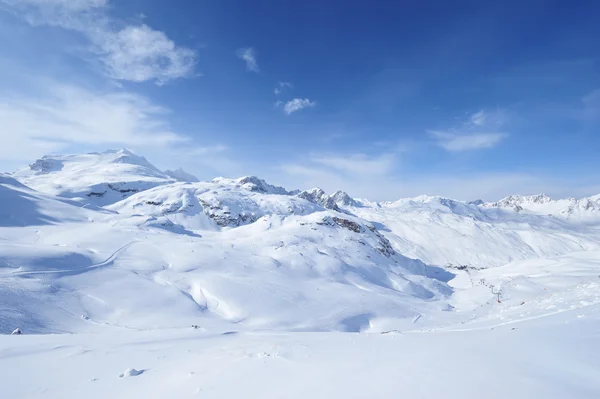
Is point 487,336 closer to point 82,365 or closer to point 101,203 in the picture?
point 82,365

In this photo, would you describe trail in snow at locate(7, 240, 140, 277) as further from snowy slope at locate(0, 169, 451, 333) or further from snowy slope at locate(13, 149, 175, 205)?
snowy slope at locate(13, 149, 175, 205)

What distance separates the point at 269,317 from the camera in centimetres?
2855

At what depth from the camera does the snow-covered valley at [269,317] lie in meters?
5.52

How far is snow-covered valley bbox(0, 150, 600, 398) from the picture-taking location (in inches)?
217

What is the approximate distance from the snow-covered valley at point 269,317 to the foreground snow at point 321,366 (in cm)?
4

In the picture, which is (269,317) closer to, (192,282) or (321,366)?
(192,282)

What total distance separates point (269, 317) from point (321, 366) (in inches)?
940

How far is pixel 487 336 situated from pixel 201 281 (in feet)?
96.0

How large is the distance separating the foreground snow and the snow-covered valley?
0.14 ft

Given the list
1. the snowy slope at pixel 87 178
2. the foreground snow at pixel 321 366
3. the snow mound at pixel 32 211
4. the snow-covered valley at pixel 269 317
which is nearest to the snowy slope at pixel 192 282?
the snow-covered valley at pixel 269 317

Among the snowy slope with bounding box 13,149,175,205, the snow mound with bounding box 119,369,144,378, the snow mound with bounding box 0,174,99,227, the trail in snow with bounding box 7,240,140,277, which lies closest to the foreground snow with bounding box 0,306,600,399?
the snow mound with bounding box 119,369,144,378

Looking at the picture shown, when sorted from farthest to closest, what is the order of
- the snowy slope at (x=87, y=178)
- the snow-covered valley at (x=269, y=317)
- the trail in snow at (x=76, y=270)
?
the snowy slope at (x=87, y=178), the trail in snow at (x=76, y=270), the snow-covered valley at (x=269, y=317)

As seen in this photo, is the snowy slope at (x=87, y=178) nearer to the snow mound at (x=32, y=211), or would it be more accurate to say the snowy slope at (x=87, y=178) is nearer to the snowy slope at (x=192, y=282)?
the snow mound at (x=32, y=211)

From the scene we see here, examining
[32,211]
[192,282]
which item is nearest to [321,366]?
[192,282]
